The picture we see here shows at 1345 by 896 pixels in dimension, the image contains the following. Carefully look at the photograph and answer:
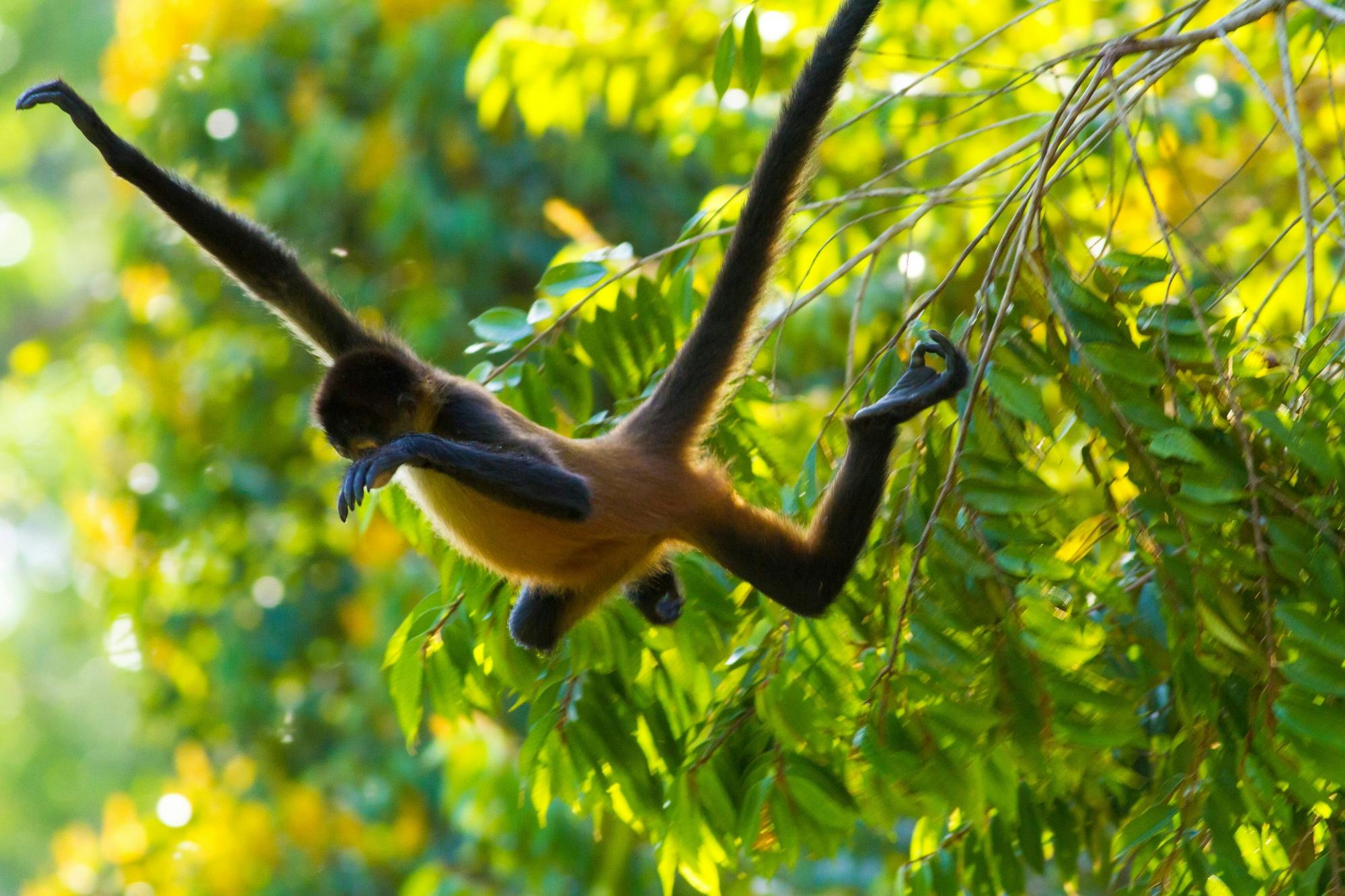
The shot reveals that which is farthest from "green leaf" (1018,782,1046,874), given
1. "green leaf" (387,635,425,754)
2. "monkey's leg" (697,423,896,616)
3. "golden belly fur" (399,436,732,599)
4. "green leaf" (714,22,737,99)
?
"green leaf" (714,22,737,99)

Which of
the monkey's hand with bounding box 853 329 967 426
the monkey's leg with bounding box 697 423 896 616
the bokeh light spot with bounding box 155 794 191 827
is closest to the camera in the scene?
the monkey's hand with bounding box 853 329 967 426

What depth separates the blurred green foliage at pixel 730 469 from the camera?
2.85 meters

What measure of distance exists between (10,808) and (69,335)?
757cm

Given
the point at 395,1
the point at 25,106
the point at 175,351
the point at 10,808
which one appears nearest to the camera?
the point at 25,106

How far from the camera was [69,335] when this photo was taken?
14102mm

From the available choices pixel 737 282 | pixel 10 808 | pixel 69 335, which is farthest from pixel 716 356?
pixel 10 808

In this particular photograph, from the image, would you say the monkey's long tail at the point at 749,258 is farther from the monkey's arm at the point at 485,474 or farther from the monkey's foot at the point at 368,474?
the monkey's foot at the point at 368,474

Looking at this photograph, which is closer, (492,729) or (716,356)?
(716,356)

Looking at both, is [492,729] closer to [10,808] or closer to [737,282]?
[737,282]

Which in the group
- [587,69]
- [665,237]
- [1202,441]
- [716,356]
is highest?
[665,237]

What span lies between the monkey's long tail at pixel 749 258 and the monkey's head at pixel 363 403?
2.18ft

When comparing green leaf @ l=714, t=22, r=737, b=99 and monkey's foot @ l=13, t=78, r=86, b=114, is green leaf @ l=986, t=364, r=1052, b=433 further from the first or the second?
monkey's foot @ l=13, t=78, r=86, b=114

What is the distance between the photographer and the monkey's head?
3.53 metres

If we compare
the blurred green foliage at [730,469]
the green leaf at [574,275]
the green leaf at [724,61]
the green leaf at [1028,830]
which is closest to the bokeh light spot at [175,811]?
the blurred green foliage at [730,469]
